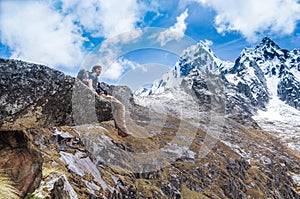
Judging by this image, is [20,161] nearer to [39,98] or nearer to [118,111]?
[39,98]

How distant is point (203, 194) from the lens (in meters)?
68.8

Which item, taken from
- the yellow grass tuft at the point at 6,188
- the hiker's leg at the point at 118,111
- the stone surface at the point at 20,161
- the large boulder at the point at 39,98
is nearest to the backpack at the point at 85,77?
the hiker's leg at the point at 118,111

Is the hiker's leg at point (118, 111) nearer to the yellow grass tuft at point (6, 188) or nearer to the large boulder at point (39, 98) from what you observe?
the large boulder at point (39, 98)

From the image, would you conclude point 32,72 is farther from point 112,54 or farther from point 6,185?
point 112,54

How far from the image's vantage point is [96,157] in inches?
1905

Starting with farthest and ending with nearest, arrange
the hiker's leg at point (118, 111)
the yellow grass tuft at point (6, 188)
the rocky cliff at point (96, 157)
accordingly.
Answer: the hiker's leg at point (118, 111)
the rocky cliff at point (96, 157)
the yellow grass tuft at point (6, 188)

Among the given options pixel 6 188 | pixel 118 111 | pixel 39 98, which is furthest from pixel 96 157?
pixel 39 98

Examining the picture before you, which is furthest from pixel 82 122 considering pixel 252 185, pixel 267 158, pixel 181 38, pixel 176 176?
pixel 267 158

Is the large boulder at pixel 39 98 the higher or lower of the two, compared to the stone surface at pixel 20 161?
higher

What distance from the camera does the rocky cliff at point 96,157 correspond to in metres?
10.9

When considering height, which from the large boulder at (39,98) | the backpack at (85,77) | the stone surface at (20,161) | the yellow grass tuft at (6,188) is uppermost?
the backpack at (85,77)

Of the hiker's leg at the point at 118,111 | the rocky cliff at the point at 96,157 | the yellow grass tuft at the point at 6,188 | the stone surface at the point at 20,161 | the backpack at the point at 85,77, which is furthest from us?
the backpack at the point at 85,77

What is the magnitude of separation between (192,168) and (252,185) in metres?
25.6

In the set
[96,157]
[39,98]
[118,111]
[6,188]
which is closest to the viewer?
[6,188]
